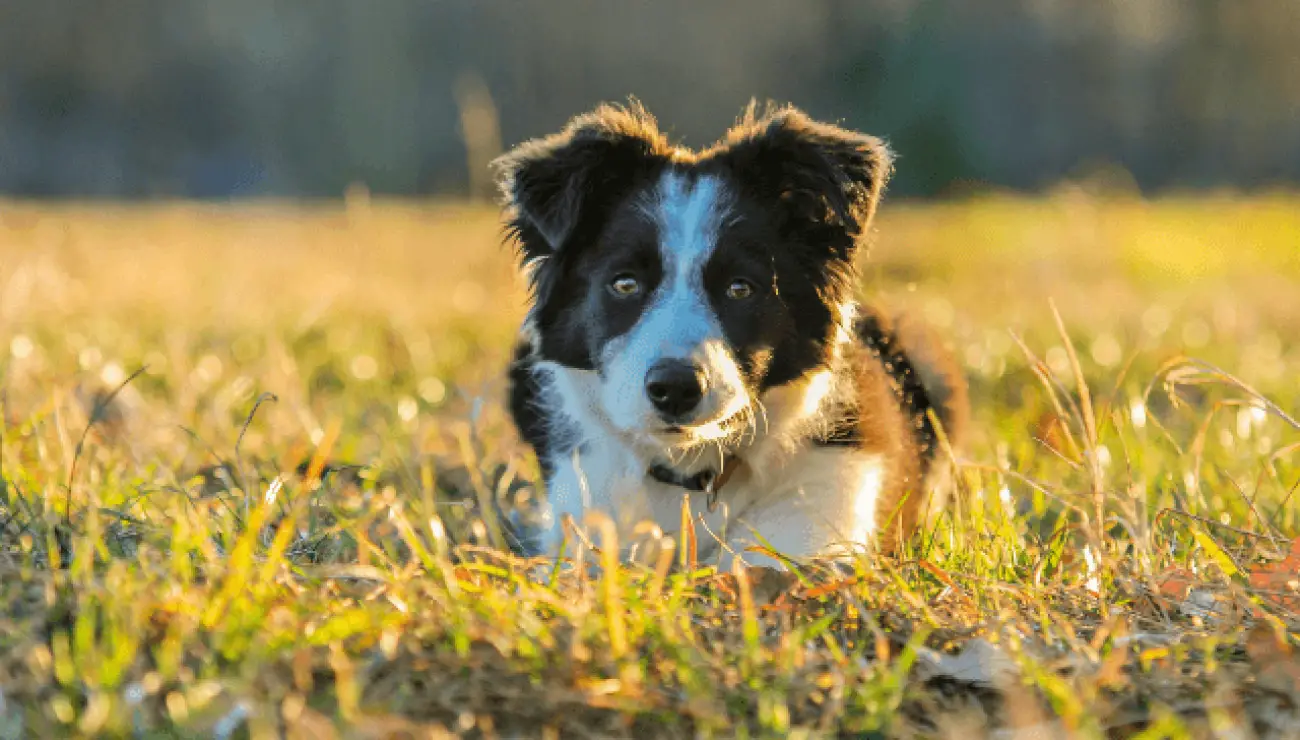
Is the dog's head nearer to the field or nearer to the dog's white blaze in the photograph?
the dog's white blaze

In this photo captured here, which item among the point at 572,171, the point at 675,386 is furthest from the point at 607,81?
the point at 675,386

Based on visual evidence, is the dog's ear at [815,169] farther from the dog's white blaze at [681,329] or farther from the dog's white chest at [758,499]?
the dog's white chest at [758,499]

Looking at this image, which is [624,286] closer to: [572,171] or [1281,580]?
[572,171]

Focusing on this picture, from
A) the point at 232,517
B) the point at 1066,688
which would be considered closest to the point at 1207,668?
the point at 1066,688

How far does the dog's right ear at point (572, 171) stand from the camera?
3.61 metres

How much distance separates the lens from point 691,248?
3512 mm

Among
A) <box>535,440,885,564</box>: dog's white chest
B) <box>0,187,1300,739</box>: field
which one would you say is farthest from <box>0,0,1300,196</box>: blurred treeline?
<box>535,440,885,564</box>: dog's white chest

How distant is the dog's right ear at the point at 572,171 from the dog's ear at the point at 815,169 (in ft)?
0.88

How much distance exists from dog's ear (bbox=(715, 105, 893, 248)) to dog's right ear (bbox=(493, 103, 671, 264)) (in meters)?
0.27

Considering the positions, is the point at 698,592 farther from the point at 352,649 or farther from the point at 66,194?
the point at 66,194

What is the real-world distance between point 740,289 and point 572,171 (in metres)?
0.56

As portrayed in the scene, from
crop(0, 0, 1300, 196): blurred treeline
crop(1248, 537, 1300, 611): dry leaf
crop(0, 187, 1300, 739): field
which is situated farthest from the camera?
crop(0, 0, 1300, 196): blurred treeline

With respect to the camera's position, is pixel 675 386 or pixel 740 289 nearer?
pixel 675 386

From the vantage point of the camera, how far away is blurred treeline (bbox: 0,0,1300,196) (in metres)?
22.1
